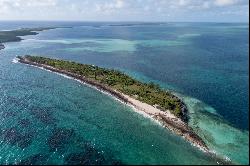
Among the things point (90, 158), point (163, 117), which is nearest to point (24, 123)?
point (90, 158)

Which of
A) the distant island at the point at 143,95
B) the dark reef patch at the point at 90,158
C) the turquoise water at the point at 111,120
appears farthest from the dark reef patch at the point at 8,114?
the distant island at the point at 143,95

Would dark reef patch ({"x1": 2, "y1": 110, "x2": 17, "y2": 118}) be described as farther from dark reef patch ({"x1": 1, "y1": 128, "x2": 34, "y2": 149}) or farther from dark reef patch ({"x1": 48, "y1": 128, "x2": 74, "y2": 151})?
dark reef patch ({"x1": 48, "y1": 128, "x2": 74, "y2": 151})

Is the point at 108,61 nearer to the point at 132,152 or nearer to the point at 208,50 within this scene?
the point at 208,50

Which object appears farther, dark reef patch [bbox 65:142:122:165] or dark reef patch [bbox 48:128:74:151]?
dark reef patch [bbox 48:128:74:151]

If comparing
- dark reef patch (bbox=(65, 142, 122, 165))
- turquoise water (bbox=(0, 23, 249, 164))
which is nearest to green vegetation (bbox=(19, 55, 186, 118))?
turquoise water (bbox=(0, 23, 249, 164))

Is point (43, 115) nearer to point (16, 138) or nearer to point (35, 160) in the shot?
point (16, 138)

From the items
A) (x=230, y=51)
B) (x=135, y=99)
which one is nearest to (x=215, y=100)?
(x=135, y=99)

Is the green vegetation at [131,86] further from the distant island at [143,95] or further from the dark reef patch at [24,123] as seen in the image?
the dark reef patch at [24,123]
